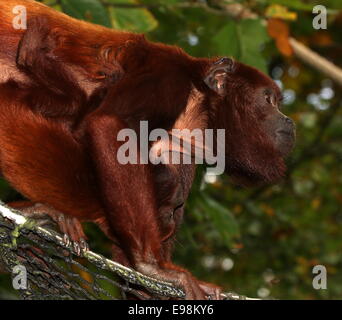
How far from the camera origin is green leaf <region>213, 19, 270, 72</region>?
5930 mm

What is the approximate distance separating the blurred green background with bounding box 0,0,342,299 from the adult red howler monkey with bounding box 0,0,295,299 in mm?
1166

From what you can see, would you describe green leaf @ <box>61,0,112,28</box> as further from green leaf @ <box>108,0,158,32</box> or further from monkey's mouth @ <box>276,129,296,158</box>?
monkey's mouth @ <box>276,129,296,158</box>

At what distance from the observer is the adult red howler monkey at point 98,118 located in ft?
11.7

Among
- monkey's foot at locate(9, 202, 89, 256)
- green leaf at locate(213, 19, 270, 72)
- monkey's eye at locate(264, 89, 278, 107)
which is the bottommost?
monkey's foot at locate(9, 202, 89, 256)

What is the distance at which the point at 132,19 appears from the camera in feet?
18.8

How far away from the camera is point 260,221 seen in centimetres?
1051

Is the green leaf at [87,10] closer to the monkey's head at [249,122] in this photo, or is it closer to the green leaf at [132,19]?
the green leaf at [132,19]

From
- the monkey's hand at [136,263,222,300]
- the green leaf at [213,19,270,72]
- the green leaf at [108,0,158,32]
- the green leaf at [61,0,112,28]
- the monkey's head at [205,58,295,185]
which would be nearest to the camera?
the monkey's hand at [136,263,222,300]

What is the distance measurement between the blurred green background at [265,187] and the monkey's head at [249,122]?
2.87 feet

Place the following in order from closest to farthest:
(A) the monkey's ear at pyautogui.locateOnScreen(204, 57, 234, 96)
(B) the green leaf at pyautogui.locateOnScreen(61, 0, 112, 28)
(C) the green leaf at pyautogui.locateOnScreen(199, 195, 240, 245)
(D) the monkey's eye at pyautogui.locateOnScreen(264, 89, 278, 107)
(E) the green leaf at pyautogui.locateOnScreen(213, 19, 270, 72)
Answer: (A) the monkey's ear at pyautogui.locateOnScreen(204, 57, 234, 96) → (D) the monkey's eye at pyautogui.locateOnScreen(264, 89, 278, 107) → (B) the green leaf at pyautogui.locateOnScreen(61, 0, 112, 28) → (C) the green leaf at pyautogui.locateOnScreen(199, 195, 240, 245) → (E) the green leaf at pyautogui.locateOnScreen(213, 19, 270, 72)

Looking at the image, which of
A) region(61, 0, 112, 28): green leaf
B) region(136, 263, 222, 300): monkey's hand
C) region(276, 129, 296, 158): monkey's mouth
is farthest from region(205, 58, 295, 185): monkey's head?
region(61, 0, 112, 28): green leaf

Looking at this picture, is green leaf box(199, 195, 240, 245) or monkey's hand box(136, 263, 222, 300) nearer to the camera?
monkey's hand box(136, 263, 222, 300)

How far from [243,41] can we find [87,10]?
61.6 inches

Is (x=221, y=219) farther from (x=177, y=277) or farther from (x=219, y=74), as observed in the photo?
(x=177, y=277)
